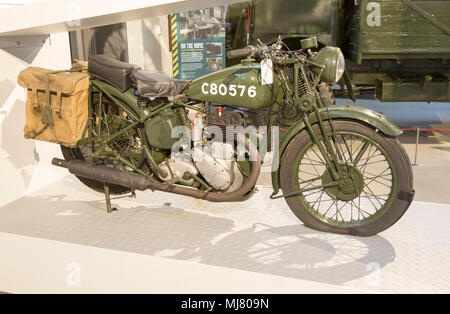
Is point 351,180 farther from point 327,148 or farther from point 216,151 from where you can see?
point 216,151

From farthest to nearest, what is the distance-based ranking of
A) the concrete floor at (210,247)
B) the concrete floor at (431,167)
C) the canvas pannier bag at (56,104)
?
the concrete floor at (431,167) → the canvas pannier bag at (56,104) → the concrete floor at (210,247)

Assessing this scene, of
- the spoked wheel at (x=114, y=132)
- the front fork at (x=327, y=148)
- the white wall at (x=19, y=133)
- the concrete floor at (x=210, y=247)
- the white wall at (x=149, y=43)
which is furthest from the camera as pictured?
the white wall at (x=149, y=43)

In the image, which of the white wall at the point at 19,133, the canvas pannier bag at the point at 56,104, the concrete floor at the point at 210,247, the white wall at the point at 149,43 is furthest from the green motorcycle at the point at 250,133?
the white wall at the point at 149,43

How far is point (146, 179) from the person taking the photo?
3.26 m

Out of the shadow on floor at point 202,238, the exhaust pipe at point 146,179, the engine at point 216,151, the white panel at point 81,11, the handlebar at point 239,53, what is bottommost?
the shadow on floor at point 202,238

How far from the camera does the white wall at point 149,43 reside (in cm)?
653

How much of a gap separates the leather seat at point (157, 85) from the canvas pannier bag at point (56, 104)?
0.41 m

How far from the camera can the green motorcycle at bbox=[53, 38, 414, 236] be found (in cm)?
288

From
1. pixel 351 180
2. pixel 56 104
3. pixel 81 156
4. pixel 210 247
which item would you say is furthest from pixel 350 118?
pixel 81 156

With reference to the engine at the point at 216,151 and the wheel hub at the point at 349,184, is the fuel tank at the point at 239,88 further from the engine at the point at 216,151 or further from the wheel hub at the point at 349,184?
the wheel hub at the point at 349,184

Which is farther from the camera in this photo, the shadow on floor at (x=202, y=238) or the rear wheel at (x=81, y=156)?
the rear wheel at (x=81, y=156)

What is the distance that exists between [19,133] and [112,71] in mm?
1013
